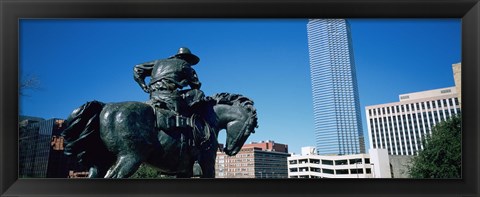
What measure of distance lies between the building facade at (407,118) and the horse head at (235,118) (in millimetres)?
5897

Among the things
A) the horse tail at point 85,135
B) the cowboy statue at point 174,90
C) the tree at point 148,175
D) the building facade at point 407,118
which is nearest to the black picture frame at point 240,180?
the tree at point 148,175

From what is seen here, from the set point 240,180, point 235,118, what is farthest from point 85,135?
point 240,180

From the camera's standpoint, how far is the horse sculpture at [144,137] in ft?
4.96

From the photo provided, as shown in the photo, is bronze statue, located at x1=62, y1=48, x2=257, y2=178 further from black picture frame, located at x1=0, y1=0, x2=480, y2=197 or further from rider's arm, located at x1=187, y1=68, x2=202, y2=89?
black picture frame, located at x1=0, y1=0, x2=480, y2=197

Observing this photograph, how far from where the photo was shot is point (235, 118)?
6.19 ft

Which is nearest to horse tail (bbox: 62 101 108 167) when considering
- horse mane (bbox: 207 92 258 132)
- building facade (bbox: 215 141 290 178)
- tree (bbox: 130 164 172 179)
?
tree (bbox: 130 164 172 179)

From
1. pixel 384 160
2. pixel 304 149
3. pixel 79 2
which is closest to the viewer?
pixel 79 2

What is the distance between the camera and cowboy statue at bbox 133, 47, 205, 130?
1651 mm

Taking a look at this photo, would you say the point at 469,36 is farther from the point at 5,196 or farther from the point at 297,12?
the point at 5,196

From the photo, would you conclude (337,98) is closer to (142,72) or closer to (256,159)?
(256,159)

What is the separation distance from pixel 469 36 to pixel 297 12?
1.70ft

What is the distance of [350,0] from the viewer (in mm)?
980

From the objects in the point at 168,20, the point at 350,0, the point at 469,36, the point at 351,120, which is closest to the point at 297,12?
the point at 350,0

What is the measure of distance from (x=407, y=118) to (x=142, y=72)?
11643 mm
